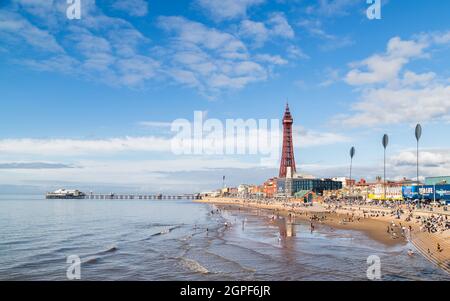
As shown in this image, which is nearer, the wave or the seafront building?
the wave

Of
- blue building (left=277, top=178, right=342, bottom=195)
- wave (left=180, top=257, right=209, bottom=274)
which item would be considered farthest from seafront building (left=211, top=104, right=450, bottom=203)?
wave (left=180, top=257, right=209, bottom=274)

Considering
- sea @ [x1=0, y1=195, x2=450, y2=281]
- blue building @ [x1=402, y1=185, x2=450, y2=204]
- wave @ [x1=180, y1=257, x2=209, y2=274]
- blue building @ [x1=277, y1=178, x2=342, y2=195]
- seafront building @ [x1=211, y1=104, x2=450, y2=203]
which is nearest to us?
sea @ [x1=0, y1=195, x2=450, y2=281]

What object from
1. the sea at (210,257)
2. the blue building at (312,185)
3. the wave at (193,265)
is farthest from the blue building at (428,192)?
the blue building at (312,185)

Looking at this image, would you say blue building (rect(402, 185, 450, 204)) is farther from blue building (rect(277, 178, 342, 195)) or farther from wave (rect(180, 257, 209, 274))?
blue building (rect(277, 178, 342, 195))

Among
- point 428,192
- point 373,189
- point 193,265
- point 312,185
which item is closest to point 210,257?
point 193,265

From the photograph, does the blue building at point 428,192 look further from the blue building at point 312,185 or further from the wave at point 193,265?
the blue building at point 312,185

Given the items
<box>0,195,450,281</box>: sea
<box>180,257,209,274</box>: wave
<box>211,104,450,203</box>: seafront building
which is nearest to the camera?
<box>0,195,450,281</box>: sea

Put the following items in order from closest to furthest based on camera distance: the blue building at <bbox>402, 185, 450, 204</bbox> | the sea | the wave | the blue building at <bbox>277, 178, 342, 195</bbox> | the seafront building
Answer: the sea < the wave < the blue building at <bbox>402, 185, 450, 204</bbox> < the seafront building < the blue building at <bbox>277, 178, 342, 195</bbox>

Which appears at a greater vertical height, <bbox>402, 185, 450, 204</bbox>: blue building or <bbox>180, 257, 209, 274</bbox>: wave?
<bbox>402, 185, 450, 204</bbox>: blue building

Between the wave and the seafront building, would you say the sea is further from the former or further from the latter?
the seafront building

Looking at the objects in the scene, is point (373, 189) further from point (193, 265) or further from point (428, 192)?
point (193, 265)

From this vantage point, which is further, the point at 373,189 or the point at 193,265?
the point at 373,189

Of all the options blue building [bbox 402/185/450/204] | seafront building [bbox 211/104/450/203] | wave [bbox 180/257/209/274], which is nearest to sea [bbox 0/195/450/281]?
wave [bbox 180/257/209/274]
